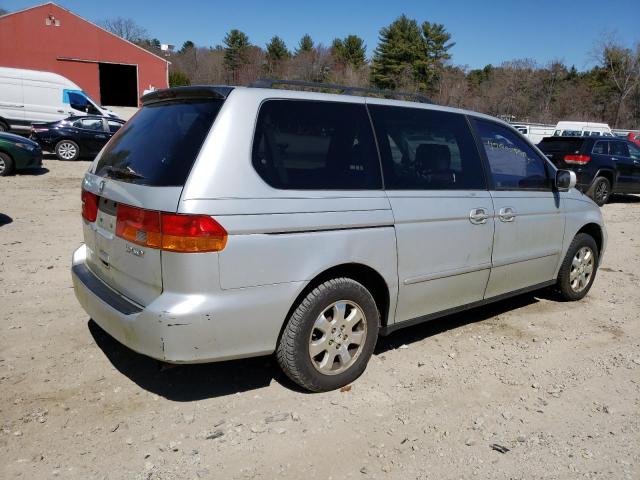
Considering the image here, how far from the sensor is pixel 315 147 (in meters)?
3.15

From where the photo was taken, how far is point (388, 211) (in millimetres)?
3309

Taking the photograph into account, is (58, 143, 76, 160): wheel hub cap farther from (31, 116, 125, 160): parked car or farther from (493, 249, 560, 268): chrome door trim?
(493, 249, 560, 268): chrome door trim

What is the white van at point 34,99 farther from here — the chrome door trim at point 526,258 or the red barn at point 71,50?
the red barn at point 71,50

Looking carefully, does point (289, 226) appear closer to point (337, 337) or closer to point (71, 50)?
point (337, 337)

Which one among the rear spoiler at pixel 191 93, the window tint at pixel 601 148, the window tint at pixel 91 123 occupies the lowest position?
the rear spoiler at pixel 191 93

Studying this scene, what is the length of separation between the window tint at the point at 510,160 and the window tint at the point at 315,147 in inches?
51.2

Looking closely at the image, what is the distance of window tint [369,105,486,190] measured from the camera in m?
3.48

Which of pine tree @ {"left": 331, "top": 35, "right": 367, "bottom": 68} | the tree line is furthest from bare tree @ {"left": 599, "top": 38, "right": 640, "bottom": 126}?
pine tree @ {"left": 331, "top": 35, "right": 367, "bottom": 68}

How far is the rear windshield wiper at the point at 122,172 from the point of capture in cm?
292

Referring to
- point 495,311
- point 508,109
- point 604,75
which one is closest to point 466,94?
A: point 508,109

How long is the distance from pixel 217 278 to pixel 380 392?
1424 millimetres

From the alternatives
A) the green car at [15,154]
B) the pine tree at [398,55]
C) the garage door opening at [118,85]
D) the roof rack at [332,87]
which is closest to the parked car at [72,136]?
the green car at [15,154]

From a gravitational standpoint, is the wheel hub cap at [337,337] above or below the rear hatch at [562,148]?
below

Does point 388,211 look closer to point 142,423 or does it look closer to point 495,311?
point 142,423
